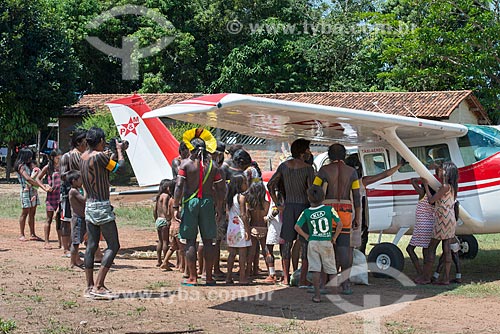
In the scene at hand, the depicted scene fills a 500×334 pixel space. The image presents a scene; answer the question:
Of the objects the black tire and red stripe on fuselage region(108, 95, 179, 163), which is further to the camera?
red stripe on fuselage region(108, 95, 179, 163)

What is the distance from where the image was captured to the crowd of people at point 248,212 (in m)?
7.99

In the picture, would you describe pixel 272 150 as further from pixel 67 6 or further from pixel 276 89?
pixel 67 6

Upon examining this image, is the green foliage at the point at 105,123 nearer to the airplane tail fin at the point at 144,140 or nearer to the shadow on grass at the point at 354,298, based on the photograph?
the airplane tail fin at the point at 144,140

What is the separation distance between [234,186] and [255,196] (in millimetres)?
322

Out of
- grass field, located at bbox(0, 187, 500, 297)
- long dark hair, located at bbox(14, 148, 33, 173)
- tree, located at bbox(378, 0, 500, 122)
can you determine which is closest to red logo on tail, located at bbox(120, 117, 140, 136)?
long dark hair, located at bbox(14, 148, 33, 173)

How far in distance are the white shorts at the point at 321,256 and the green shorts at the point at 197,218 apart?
1.40 metres

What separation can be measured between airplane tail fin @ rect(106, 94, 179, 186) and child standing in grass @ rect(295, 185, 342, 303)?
6373 mm

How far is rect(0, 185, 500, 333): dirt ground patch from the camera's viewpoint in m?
6.79

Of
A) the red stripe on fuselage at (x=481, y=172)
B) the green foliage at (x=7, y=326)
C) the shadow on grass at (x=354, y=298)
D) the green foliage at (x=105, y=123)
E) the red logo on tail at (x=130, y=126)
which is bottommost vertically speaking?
the shadow on grass at (x=354, y=298)

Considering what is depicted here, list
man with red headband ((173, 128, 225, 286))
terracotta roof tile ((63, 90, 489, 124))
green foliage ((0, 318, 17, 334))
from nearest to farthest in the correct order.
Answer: green foliage ((0, 318, 17, 334)) < man with red headband ((173, 128, 225, 286)) < terracotta roof tile ((63, 90, 489, 124))

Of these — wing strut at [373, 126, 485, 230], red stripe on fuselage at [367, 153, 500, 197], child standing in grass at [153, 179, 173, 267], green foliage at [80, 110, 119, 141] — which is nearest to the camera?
wing strut at [373, 126, 485, 230]

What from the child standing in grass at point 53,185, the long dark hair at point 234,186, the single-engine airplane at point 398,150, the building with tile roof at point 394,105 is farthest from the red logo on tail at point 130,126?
the building with tile roof at point 394,105

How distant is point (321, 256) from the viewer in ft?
26.8

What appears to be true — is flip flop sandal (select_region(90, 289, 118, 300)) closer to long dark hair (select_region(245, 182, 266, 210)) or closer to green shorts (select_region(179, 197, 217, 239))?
green shorts (select_region(179, 197, 217, 239))
